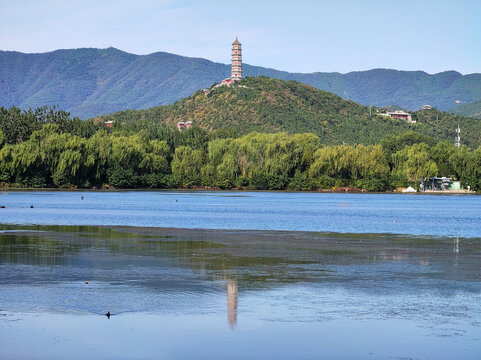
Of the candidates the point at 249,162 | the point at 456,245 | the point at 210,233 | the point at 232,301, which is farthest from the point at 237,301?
the point at 249,162

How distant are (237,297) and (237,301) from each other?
0.50m

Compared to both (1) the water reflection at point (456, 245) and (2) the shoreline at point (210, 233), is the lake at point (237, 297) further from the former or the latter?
(2) the shoreline at point (210, 233)

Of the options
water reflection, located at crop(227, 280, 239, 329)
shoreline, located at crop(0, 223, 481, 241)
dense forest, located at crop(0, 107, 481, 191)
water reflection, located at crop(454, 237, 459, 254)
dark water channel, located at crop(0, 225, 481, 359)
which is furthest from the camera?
dense forest, located at crop(0, 107, 481, 191)

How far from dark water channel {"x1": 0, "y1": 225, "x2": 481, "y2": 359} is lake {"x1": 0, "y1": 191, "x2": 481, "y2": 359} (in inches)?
1.3

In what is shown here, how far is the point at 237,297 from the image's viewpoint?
56.7 feet

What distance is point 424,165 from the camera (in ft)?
385

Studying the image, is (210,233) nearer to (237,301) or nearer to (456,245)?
(456,245)

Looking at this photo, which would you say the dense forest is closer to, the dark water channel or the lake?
the lake

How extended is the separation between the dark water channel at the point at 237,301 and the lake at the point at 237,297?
0.03 m

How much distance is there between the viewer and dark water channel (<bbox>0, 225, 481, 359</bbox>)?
13.0 m

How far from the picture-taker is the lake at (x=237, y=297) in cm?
1302

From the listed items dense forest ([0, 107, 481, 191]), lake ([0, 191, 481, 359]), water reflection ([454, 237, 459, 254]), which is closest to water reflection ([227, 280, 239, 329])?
lake ([0, 191, 481, 359])

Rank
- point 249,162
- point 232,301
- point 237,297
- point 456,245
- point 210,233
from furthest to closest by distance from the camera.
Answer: point 249,162 < point 210,233 < point 456,245 < point 237,297 < point 232,301

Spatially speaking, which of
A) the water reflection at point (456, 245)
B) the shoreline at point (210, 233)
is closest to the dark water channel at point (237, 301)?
the water reflection at point (456, 245)
